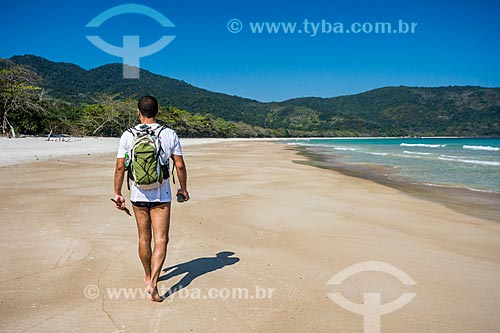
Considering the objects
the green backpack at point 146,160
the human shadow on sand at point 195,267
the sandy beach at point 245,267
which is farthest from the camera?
→ the human shadow on sand at point 195,267

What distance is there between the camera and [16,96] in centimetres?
3541

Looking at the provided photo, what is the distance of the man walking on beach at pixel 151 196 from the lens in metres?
3.13

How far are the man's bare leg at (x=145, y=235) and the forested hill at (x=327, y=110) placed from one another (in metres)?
144

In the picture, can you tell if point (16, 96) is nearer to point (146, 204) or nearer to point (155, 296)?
point (146, 204)

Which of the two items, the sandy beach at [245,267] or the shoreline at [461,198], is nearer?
the sandy beach at [245,267]

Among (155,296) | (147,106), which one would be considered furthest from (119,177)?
(155,296)

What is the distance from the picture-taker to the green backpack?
3.04 meters

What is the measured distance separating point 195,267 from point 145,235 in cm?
95

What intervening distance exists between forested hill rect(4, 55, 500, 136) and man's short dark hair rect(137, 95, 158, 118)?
143520 millimetres

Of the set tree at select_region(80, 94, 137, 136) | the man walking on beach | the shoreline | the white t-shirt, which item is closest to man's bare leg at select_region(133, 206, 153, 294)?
the man walking on beach

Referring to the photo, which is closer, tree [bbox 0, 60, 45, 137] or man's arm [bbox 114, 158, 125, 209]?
man's arm [bbox 114, 158, 125, 209]

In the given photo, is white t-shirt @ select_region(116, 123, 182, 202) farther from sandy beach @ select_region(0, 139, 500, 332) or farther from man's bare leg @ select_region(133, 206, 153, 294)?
sandy beach @ select_region(0, 139, 500, 332)

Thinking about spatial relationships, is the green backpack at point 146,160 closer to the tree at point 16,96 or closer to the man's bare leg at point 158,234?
the man's bare leg at point 158,234

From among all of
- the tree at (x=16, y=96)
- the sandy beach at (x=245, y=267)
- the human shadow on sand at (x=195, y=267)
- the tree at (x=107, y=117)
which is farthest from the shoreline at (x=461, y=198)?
the tree at (x=107, y=117)
